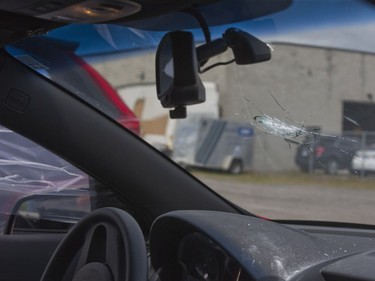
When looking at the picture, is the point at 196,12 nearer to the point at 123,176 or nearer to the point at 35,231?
the point at 123,176

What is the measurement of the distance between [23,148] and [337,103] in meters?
1.63

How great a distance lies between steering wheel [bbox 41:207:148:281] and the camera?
1775 millimetres

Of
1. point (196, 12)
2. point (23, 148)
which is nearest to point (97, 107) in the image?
point (23, 148)

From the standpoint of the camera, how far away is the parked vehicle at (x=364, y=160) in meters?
2.66

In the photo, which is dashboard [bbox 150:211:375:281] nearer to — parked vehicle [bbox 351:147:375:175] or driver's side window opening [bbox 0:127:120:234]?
parked vehicle [bbox 351:147:375:175]

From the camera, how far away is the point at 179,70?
259 centimetres

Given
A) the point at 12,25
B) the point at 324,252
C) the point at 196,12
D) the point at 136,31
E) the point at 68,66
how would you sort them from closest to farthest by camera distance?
the point at 324,252, the point at 12,25, the point at 196,12, the point at 136,31, the point at 68,66

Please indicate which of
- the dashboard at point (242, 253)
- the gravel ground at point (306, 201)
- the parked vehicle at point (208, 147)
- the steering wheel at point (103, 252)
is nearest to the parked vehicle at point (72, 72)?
the gravel ground at point (306, 201)

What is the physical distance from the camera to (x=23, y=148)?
2.89 meters

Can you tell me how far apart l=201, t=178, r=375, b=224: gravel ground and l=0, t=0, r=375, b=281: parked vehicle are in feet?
1.04

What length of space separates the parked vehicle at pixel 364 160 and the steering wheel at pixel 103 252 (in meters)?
1.23

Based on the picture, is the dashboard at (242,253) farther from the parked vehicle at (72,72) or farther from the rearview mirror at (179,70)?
the parked vehicle at (72,72)

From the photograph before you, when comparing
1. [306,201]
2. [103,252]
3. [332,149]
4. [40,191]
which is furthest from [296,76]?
[306,201]

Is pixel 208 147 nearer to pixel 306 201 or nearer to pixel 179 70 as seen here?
pixel 306 201
